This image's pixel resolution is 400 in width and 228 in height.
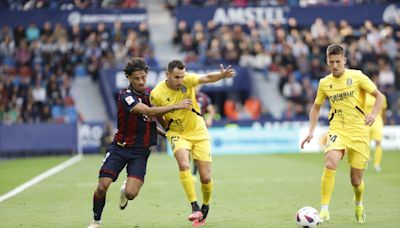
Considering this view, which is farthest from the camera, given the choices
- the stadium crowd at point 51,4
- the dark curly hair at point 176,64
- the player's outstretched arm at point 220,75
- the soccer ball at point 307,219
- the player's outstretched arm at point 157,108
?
the stadium crowd at point 51,4

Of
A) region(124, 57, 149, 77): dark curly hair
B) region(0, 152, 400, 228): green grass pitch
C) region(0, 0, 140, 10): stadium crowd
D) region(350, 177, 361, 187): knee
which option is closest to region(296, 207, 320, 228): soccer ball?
region(0, 152, 400, 228): green grass pitch

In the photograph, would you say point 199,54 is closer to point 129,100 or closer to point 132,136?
point 132,136

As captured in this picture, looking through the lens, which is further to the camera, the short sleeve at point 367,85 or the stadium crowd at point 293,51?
the stadium crowd at point 293,51

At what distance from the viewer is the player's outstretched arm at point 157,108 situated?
10859 mm

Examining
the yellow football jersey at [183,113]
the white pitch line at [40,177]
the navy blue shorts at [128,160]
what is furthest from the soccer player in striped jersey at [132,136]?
the white pitch line at [40,177]

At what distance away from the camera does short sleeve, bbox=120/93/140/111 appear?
35.7 feet

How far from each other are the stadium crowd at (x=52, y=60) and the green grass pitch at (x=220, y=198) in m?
6.77

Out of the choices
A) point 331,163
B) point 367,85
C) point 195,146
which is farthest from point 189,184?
point 367,85

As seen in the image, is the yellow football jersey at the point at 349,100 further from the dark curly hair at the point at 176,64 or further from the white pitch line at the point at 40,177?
the white pitch line at the point at 40,177

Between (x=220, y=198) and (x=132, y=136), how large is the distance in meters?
4.02

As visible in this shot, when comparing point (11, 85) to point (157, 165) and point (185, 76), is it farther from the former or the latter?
point (185, 76)

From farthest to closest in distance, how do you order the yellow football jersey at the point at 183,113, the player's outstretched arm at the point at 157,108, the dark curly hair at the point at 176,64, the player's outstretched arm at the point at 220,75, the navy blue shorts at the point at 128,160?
the yellow football jersey at the point at 183,113 → the dark curly hair at the point at 176,64 → the player's outstretched arm at the point at 220,75 → the navy blue shorts at the point at 128,160 → the player's outstretched arm at the point at 157,108

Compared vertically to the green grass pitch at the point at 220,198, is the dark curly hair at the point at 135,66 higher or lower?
higher

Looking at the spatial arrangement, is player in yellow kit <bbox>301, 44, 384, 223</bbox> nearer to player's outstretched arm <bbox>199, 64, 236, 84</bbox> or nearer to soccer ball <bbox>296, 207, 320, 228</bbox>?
soccer ball <bbox>296, 207, 320, 228</bbox>
